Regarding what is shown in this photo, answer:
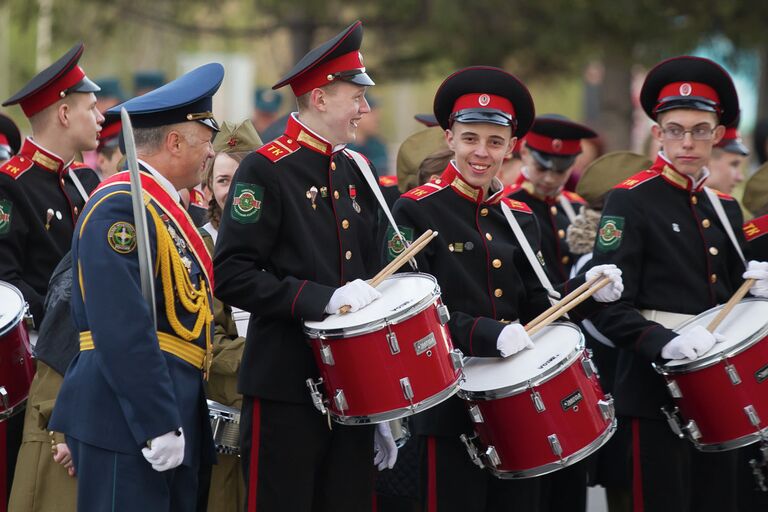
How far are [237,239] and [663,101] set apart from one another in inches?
97.5

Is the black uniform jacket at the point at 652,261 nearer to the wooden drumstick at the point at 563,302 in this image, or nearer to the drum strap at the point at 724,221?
the drum strap at the point at 724,221

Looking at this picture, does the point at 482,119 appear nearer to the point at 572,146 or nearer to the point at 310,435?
the point at 310,435

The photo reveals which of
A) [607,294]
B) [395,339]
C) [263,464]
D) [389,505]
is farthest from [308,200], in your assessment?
[389,505]

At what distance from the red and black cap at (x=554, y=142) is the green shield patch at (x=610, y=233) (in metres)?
1.71

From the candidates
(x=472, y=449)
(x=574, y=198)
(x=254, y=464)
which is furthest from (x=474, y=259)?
(x=574, y=198)

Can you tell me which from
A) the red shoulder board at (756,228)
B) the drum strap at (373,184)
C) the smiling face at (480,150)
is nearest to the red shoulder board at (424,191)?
Result: the smiling face at (480,150)

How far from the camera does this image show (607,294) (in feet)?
18.3

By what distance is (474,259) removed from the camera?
18.0ft

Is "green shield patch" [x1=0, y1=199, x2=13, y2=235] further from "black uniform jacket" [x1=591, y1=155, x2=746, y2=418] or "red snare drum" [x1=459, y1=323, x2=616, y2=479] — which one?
"black uniform jacket" [x1=591, y1=155, x2=746, y2=418]

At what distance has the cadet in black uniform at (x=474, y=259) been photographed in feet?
17.6

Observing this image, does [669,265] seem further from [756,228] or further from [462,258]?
[462,258]

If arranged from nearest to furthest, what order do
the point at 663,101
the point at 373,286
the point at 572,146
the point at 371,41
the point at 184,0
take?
the point at 373,286
the point at 663,101
the point at 572,146
the point at 184,0
the point at 371,41

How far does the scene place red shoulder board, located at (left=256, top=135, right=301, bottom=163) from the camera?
500 centimetres

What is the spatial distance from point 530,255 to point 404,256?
822 millimetres
